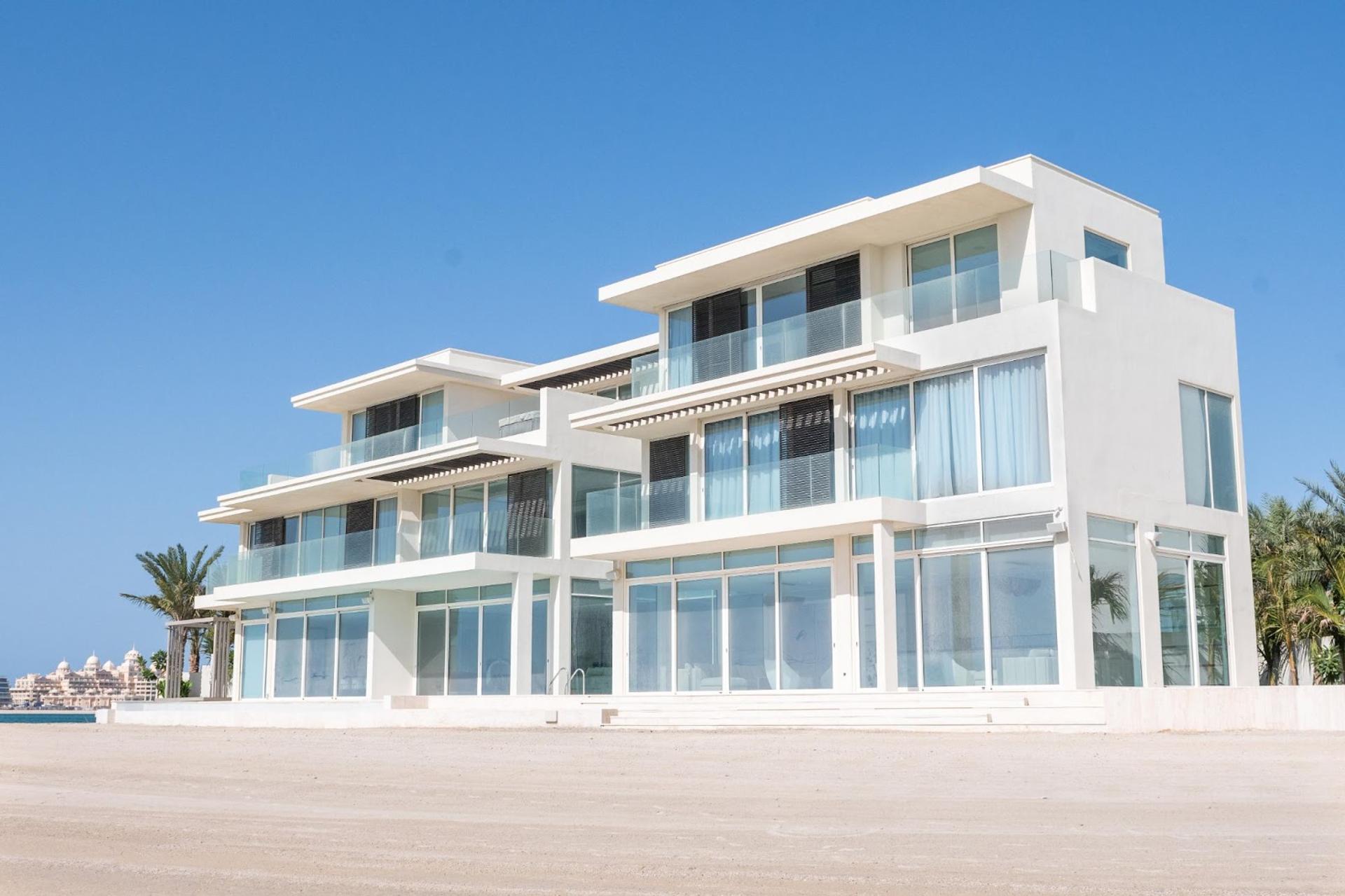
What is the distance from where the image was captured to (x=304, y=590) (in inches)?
1459

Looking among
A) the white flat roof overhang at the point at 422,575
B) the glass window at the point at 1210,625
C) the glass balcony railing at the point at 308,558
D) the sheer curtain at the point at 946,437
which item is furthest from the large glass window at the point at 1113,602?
the glass balcony railing at the point at 308,558

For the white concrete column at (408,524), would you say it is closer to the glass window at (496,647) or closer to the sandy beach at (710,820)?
the glass window at (496,647)

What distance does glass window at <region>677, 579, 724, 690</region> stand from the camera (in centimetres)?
2648

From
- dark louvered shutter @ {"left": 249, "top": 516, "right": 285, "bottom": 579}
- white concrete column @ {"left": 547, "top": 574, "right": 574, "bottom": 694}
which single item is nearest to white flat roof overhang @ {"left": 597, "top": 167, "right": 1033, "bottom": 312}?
white concrete column @ {"left": 547, "top": 574, "right": 574, "bottom": 694}

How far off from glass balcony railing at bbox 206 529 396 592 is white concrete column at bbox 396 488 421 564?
0.20 meters

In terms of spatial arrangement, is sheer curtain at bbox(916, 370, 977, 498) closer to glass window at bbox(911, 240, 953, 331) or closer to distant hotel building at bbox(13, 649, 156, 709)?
glass window at bbox(911, 240, 953, 331)

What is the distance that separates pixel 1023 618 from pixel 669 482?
8293mm

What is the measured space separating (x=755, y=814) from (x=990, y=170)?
52.6ft

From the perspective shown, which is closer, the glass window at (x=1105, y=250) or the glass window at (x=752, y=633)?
the glass window at (x=1105, y=250)

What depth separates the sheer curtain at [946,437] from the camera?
898 inches

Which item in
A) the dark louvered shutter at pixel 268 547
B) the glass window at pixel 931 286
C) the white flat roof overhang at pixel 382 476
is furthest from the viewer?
the dark louvered shutter at pixel 268 547

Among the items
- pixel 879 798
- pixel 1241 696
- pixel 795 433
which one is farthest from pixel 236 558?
pixel 879 798

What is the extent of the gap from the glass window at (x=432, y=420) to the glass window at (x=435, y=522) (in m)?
1.46

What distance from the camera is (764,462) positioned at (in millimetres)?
26219
